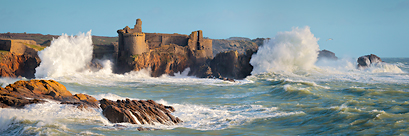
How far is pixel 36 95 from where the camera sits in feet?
49.1

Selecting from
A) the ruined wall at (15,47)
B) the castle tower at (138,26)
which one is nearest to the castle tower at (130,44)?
the castle tower at (138,26)

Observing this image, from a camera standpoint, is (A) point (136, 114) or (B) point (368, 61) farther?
(B) point (368, 61)

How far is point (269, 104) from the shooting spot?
18.6 metres

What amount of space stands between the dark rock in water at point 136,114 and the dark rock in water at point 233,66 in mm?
26782

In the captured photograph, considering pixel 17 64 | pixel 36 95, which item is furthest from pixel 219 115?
pixel 17 64

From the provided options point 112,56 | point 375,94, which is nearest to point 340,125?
point 375,94

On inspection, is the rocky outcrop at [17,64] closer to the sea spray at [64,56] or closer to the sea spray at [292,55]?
the sea spray at [64,56]

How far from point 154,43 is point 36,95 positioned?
35695 mm

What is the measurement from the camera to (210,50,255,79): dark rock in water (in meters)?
41.1

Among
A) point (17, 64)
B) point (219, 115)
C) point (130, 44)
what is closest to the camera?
→ point (219, 115)

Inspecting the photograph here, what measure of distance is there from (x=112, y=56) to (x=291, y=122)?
1454 inches

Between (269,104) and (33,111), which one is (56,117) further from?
(269,104)

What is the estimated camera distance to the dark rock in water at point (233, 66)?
135 feet

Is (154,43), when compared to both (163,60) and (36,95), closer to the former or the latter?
(163,60)
